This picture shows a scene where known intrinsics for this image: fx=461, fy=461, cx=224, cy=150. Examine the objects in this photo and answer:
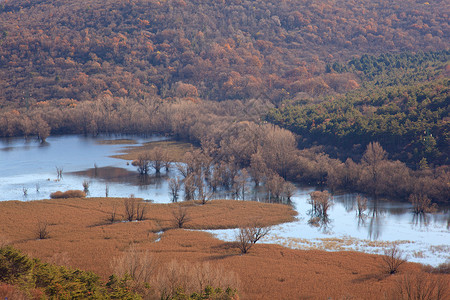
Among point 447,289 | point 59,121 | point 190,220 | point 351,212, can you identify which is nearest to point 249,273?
point 447,289

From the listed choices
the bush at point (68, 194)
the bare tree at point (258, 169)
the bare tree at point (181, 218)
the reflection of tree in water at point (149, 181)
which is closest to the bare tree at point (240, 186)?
the bare tree at point (258, 169)

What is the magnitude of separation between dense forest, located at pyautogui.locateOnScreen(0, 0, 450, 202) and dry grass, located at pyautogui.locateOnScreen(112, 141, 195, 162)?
15.7ft

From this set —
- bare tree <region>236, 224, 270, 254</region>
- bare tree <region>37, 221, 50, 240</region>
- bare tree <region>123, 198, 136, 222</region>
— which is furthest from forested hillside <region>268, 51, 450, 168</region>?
bare tree <region>37, 221, 50, 240</region>

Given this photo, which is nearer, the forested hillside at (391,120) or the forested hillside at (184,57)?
the forested hillside at (391,120)

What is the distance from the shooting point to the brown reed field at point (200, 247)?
35.4 metres

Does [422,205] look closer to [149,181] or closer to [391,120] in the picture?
[391,120]

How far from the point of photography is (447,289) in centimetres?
3288

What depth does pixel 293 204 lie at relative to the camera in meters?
65.5

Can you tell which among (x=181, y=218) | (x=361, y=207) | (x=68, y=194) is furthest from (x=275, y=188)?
(x=68, y=194)

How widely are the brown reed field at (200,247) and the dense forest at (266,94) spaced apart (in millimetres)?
16663

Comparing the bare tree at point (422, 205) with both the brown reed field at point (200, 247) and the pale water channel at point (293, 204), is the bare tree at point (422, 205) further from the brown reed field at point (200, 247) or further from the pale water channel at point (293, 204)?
the brown reed field at point (200, 247)

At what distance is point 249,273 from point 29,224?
2763 centimetres

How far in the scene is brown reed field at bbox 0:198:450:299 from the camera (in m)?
35.4

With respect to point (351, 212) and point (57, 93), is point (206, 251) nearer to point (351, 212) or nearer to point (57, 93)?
point (351, 212)
